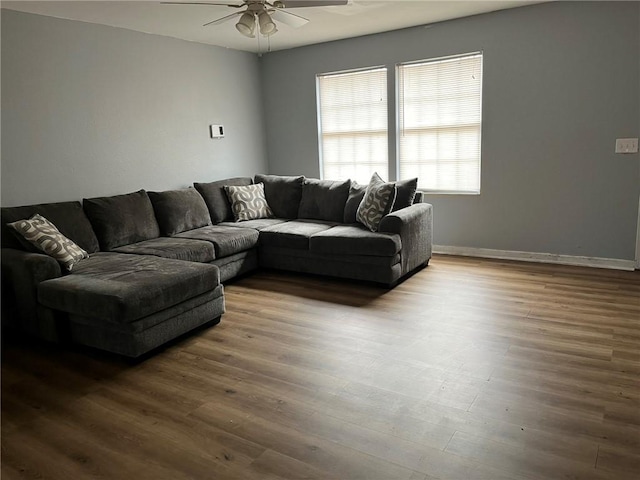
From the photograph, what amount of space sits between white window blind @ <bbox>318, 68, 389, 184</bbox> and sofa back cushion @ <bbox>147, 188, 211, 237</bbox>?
73.2 inches

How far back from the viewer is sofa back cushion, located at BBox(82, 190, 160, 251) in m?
4.28

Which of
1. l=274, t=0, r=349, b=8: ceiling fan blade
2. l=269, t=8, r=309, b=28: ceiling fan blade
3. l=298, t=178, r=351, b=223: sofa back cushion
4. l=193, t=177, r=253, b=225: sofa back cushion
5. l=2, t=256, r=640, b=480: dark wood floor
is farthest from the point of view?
l=193, t=177, r=253, b=225: sofa back cushion

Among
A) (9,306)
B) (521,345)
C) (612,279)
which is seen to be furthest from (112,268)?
(612,279)

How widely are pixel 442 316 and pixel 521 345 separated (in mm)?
662

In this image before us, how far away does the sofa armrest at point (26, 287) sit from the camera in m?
3.32

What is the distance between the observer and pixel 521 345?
10.2 feet

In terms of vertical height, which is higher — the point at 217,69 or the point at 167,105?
the point at 217,69

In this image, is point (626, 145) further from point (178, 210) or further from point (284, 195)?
point (178, 210)

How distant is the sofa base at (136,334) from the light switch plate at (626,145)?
3.81m

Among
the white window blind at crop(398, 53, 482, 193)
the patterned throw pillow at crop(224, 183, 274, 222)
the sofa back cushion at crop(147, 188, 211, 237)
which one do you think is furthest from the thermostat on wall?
the white window blind at crop(398, 53, 482, 193)

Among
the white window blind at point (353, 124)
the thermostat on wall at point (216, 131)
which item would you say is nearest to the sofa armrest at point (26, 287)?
the thermostat on wall at point (216, 131)

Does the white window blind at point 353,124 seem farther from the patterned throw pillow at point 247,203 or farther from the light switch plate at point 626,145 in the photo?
the light switch plate at point 626,145

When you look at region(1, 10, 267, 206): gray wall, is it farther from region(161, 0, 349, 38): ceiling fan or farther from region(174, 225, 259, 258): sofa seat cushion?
region(161, 0, 349, 38): ceiling fan

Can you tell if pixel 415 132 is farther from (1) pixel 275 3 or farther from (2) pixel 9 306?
(2) pixel 9 306
